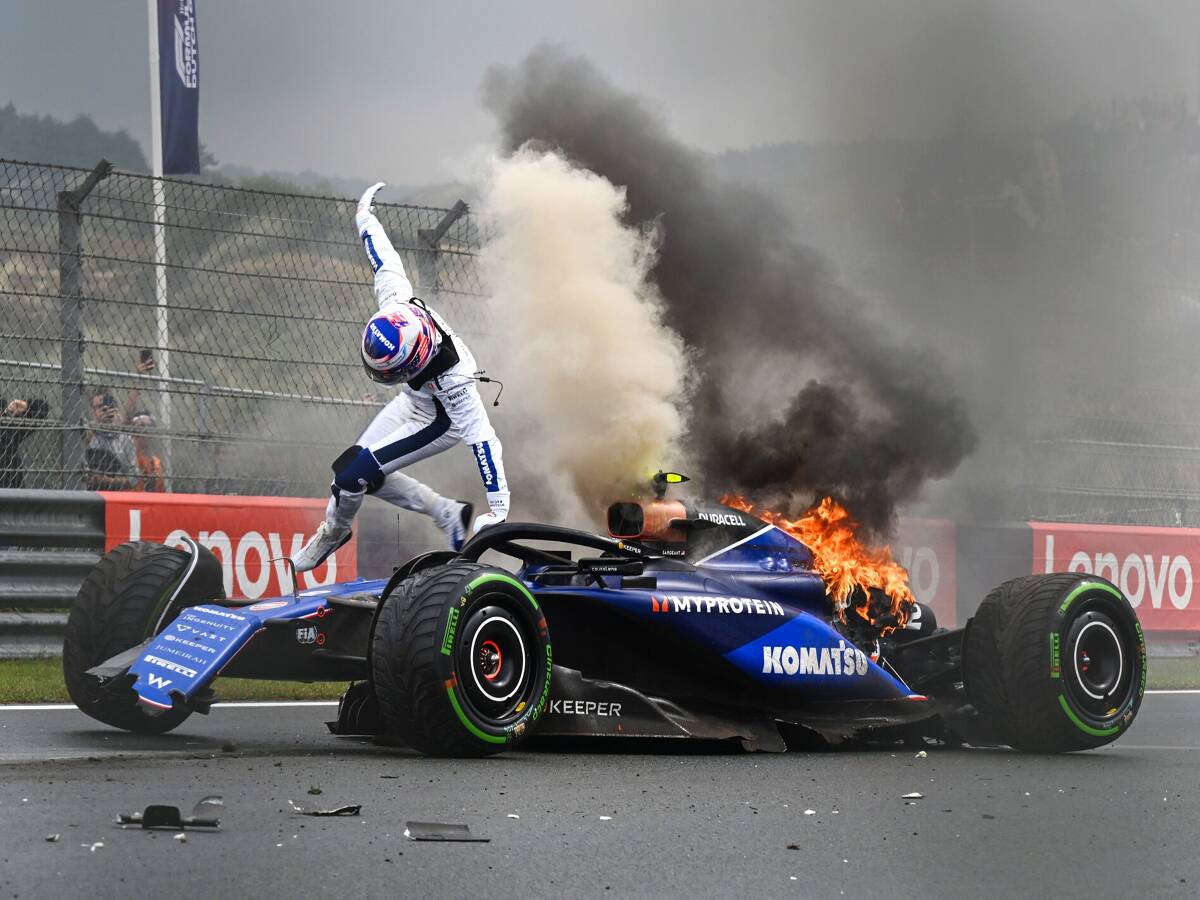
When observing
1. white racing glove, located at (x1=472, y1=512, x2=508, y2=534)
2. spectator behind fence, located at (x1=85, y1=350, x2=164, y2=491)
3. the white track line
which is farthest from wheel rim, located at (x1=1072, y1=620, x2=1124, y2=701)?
spectator behind fence, located at (x1=85, y1=350, x2=164, y2=491)

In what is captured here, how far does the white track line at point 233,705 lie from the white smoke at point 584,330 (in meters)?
1.85

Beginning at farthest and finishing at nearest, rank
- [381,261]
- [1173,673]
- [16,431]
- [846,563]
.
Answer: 1. [1173,673]
2. [16,431]
3. [381,261]
4. [846,563]

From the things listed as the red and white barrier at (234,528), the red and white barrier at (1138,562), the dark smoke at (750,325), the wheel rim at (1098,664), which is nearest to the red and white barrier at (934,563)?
the red and white barrier at (1138,562)

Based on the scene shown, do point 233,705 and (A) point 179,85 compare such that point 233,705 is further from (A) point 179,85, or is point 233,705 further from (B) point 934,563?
(A) point 179,85

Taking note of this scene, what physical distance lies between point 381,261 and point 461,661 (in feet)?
10.2

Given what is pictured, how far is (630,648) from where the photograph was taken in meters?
6.94

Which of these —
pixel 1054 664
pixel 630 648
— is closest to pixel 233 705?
pixel 630 648

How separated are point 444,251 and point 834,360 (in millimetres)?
3083

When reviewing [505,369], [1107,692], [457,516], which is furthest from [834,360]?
[1107,692]

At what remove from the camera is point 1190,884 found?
4.64 meters

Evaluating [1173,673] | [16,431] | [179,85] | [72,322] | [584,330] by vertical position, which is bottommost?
[1173,673]

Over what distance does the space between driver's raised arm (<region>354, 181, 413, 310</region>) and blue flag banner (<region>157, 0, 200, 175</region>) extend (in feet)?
24.2

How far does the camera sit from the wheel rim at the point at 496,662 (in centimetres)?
630

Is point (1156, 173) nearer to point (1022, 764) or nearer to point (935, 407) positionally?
point (935, 407)
